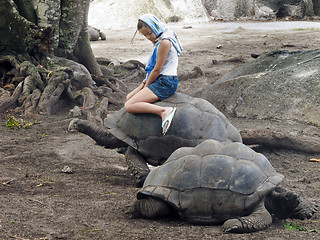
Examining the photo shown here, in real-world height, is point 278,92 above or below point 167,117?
below

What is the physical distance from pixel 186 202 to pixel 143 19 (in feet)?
6.82

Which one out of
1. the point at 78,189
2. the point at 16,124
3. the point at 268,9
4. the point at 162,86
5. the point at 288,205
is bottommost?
the point at 268,9

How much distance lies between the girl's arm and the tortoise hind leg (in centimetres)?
194

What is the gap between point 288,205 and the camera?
11.3ft

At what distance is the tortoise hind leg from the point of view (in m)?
3.12

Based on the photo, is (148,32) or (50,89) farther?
(50,89)

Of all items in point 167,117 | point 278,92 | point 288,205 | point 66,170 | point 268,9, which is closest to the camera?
point 288,205

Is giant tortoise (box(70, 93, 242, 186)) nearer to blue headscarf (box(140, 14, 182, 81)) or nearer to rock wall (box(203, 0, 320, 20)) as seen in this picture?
blue headscarf (box(140, 14, 182, 81))

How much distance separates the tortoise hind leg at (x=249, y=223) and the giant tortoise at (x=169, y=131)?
1199mm

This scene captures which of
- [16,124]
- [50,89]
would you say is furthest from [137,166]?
[50,89]

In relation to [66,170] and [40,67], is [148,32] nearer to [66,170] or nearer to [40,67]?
[66,170]

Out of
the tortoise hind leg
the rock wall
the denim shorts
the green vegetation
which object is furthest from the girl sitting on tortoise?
the rock wall

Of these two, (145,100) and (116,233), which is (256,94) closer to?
(145,100)

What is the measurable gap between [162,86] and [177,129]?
0.52 metres
